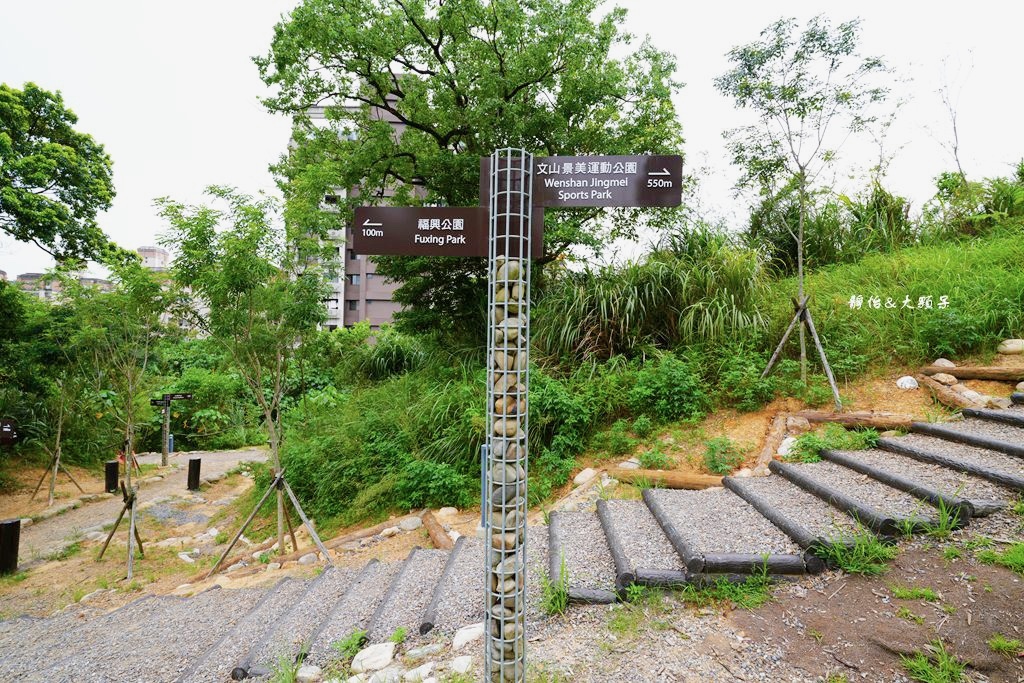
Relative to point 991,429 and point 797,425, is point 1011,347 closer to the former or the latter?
point 991,429

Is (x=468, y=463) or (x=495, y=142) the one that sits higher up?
(x=495, y=142)

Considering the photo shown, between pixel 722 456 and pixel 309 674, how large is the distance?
12.6 feet

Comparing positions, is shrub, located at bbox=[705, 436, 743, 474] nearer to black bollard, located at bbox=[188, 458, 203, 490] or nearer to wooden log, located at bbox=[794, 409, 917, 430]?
wooden log, located at bbox=[794, 409, 917, 430]

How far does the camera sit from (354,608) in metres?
3.71

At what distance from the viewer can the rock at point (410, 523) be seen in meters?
5.42

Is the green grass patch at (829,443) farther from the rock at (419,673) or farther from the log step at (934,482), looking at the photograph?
the rock at (419,673)

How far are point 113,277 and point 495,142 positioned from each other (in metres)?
5.87

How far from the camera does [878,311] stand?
639 centimetres

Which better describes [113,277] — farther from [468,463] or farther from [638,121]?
[638,121]

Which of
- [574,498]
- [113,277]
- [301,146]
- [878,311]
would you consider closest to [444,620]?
[574,498]

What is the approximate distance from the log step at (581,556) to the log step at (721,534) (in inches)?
18.6

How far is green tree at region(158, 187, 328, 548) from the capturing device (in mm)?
5082

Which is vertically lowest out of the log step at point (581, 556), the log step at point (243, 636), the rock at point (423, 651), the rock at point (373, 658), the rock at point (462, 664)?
the log step at point (243, 636)

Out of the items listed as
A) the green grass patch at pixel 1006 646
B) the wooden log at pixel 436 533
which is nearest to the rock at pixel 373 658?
the wooden log at pixel 436 533
